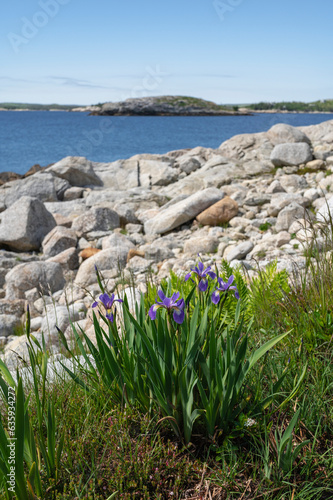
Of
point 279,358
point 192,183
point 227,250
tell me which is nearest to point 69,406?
point 279,358

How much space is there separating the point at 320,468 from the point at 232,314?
55.3 inches

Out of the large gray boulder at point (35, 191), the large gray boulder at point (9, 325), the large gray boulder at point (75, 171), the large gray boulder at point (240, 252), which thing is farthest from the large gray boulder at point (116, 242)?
the large gray boulder at point (75, 171)

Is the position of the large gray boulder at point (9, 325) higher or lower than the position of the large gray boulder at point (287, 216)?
lower

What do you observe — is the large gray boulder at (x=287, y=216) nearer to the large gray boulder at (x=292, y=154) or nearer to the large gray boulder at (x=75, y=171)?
the large gray boulder at (x=292, y=154)

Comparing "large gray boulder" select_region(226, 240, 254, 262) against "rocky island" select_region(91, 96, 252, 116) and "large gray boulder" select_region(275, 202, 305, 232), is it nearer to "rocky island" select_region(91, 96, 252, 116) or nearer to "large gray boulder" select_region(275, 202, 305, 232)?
"large gray boulder" select_region(275, 202, 305, 232)

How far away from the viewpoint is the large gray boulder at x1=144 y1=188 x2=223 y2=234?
8477mm

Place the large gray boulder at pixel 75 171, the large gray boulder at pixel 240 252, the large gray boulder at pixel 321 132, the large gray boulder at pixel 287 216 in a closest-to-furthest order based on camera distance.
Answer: the large gray boulder at pixel 240 252 < the large gray boulder at pixel 287 216 < the large gray boulder at pixel 321 132 < the large gray boulder at pixel 75 171

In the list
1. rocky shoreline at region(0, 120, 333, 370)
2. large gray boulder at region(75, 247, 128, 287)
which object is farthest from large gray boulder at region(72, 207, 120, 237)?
large gray boulder at region(75, 247, 128, 287)

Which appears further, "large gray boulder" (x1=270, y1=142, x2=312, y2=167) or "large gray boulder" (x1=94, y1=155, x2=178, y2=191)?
"large gray boulder" (x1=94, y1=155, x2=178, y2=191)

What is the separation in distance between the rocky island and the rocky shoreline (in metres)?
A: 78.7

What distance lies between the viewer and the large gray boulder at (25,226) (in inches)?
356

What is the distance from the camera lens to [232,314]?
3.36 m

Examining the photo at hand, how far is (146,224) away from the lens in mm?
9039

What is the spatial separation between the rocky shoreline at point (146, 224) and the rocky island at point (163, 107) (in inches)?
3100
